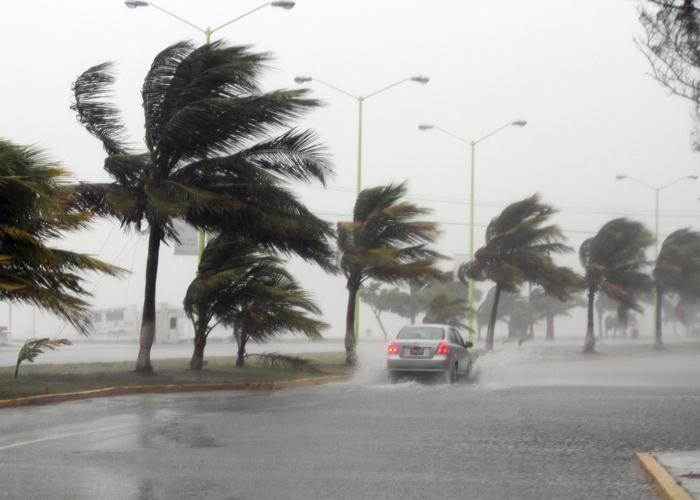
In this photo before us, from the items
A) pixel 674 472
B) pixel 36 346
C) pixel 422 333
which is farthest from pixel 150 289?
pixel 674 472

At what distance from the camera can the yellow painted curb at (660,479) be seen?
6511 mm

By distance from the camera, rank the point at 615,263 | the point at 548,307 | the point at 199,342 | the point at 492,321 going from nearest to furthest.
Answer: the point at 199,342 → the point at 492,321 → the point at 615,263 → the point at 548,307

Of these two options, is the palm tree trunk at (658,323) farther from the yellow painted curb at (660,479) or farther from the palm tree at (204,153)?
the yellow painted curb at (660,479)

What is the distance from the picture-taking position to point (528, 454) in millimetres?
8984

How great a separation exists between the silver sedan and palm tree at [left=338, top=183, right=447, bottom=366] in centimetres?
564

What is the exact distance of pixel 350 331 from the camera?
2625cm

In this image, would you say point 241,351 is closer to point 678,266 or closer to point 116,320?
point 678,266

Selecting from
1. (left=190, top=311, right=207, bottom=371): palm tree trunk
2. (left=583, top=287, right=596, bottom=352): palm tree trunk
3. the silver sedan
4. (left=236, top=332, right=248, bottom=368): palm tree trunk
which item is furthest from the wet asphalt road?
(left=583, top=287, right=596, bottom=352): palm tree trunk

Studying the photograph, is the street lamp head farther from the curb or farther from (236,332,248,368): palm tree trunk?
the curb

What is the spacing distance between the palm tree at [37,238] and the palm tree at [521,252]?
2188cm

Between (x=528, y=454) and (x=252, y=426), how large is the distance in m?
3.66

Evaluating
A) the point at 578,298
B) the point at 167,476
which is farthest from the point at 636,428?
the point at 578,298

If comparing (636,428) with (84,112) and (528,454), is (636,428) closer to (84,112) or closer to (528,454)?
(528,454)

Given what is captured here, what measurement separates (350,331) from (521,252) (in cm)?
1069
